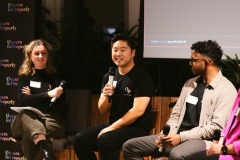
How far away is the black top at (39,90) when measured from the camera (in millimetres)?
4500

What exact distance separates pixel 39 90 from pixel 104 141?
3.85ft

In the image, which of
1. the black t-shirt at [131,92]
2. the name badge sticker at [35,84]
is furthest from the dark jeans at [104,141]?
the name badge sticker at [35,84]

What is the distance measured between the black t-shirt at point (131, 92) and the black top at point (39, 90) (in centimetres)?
76

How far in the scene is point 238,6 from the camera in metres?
4.51

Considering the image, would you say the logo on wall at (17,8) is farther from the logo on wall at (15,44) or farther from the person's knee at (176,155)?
the person's knee at (176,155)

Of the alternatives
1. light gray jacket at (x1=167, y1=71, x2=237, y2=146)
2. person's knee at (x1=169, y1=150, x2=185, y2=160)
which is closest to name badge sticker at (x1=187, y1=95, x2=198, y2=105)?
light gray jacket at (x1=167, y1=71, x2=237, y2=146)

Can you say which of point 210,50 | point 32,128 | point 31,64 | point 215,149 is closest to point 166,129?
point 215,149

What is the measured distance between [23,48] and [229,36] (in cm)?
245

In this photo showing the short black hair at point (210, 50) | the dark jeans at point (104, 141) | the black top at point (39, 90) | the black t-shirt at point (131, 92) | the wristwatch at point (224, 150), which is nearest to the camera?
the wristwatch at point (224, 150)

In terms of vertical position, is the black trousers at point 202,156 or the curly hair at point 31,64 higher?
the curly hair at point 31,64

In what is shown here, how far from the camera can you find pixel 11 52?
5312 millimetres

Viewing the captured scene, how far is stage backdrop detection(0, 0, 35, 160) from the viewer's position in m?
5.25

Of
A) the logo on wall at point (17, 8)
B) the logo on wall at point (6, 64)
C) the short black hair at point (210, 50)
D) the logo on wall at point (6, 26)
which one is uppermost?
the logo on wall at point (17, 8)

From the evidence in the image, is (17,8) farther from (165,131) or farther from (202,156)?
(202,156)
